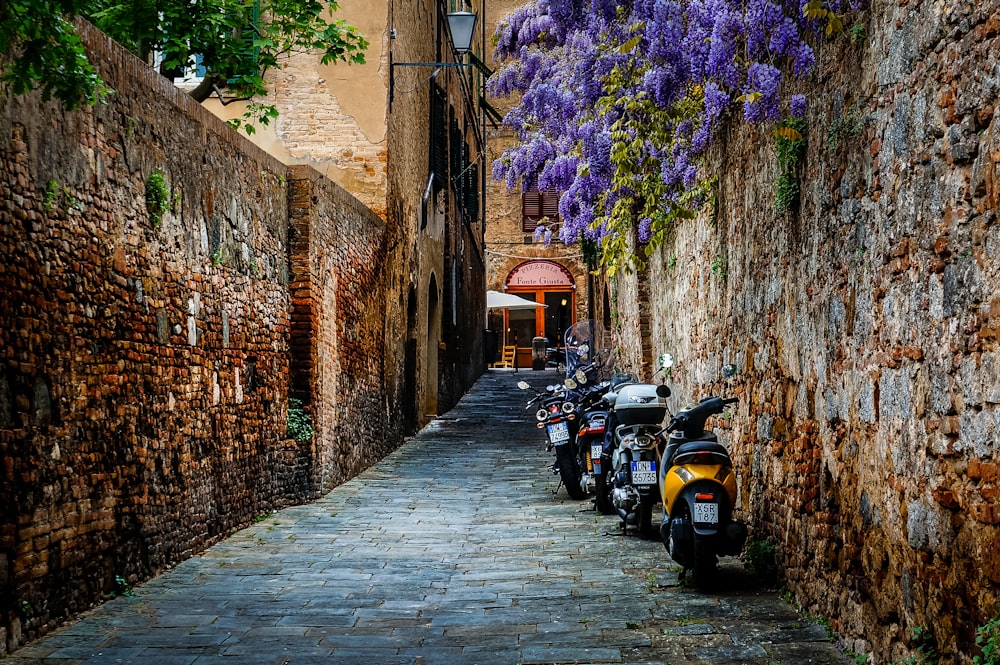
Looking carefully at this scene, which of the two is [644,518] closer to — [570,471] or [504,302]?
[570,471]

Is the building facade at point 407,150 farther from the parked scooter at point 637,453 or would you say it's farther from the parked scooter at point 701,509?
the parked scooter at point 701,509

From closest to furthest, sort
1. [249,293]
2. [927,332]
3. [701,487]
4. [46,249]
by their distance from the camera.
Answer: [927,332], [46,249], [701,487], [249,293]

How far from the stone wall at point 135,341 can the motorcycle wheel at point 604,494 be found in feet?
8.65

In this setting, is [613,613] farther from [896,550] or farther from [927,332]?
[927,332]

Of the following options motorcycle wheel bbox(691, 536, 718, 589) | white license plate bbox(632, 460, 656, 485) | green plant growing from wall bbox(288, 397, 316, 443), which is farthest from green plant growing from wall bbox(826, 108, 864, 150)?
green plant growing from wall bbox(288, 397, 316, 443)

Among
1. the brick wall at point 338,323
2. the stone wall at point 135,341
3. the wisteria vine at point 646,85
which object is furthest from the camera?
the brick wall at point 338,323

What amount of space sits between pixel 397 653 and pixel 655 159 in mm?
4359

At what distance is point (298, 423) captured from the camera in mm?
9242

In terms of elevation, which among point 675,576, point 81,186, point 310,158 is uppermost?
point 310,158

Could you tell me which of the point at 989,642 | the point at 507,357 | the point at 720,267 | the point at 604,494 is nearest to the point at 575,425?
the point at 604,494

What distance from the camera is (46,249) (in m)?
4.76

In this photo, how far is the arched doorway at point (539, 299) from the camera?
3369 cm

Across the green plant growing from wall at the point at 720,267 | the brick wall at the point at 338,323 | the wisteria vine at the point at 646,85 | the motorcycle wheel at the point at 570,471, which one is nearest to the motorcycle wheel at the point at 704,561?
the green plant growing from wall at the point at 720,267

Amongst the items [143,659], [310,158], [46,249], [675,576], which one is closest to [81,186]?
[46,249]
